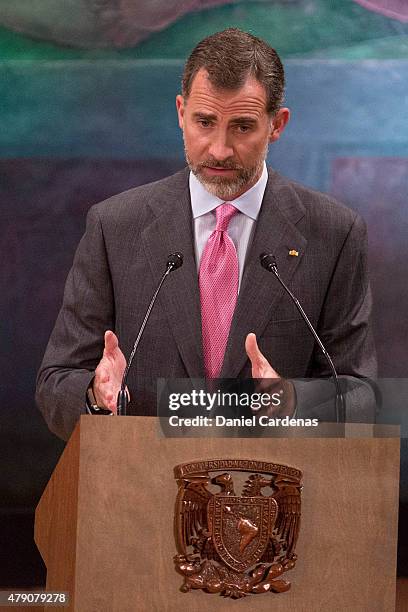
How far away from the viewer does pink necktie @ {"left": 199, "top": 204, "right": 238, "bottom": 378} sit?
3.44 meters

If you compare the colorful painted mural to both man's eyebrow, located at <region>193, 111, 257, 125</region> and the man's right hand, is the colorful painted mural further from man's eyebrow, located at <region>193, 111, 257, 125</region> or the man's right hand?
the man's right hand

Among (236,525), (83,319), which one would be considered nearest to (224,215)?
(83,319)

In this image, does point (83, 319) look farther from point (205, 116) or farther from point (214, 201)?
point (205, 116)

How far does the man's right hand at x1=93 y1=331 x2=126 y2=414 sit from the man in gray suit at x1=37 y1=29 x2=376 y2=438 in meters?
0.55

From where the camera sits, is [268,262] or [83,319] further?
[83,319]

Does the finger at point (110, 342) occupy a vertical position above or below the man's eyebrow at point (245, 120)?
below

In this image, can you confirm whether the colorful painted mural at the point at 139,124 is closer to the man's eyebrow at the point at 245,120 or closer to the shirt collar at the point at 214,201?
the shirt collar at the point at 214,201

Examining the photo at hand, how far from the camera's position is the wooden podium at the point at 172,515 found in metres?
2.21

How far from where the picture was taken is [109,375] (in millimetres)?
2758

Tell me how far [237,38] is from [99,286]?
852mm

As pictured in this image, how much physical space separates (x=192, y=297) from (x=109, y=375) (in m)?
0.72

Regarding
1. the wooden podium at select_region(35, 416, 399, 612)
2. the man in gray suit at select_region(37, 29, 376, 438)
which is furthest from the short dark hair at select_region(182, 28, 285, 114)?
the wooden podium at select_region(35, 416, 399, 612)

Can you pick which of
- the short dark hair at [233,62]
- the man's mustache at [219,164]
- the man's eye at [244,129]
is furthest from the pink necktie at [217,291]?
the short dark hair at [233,62]

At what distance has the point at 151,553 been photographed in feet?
7.29
